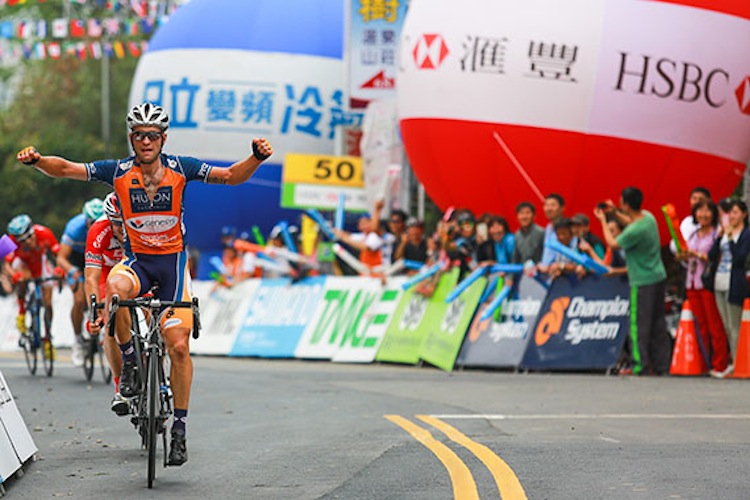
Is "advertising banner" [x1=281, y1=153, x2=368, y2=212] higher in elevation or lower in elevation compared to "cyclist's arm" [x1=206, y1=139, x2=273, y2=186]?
lower

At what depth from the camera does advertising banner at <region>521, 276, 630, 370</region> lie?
57.2 feet

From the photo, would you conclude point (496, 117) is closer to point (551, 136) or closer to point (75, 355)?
point (551, 136)

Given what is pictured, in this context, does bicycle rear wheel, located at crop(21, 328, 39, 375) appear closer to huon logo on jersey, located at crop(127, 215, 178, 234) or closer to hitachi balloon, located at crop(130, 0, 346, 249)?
huon logo on jersey, located at crop(127, 215, 178, 234)

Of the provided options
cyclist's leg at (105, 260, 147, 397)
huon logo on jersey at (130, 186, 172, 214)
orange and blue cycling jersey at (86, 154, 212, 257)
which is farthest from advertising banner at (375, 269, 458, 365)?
huon logo on jersey at (130, 186, 172, 214)

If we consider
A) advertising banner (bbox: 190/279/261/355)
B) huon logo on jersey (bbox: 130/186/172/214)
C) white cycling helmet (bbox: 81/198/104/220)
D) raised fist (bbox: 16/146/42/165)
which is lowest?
advertising banner (bbox: 190/279/261/355)

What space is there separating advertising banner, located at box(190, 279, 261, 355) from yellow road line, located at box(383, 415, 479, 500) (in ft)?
40.8

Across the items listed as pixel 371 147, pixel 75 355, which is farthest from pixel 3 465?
pixel 371 147

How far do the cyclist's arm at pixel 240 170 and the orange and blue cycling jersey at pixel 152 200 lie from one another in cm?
7

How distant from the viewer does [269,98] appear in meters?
32.3

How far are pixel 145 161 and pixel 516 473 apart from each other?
2.83 m

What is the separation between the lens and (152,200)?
973 centimetres

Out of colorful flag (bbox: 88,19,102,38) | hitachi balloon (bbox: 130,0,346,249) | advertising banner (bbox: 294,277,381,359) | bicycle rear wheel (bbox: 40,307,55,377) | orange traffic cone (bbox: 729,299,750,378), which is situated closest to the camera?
orange traffic cone (bbox: 729,299,750,378)

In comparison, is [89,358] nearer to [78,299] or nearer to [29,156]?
[78,299]

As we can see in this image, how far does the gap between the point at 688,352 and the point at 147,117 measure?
28.7ft
